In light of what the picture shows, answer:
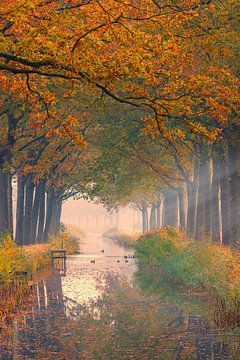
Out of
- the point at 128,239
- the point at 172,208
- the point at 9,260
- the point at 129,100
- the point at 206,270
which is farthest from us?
the point at 128,239

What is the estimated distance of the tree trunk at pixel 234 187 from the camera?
1216 inches

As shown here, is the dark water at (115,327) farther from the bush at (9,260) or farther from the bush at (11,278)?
the bush at (9,260)

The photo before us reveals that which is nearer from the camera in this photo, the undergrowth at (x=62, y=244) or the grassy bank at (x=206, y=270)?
the grassy bank at (x=206, y=270)

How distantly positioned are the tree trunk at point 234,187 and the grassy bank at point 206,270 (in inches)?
44.4

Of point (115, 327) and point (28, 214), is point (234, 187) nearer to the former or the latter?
point (115, 327)

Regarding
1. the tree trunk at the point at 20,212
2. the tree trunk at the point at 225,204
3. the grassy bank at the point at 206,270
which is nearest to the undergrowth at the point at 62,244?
the tree trunk at the point at 20,212

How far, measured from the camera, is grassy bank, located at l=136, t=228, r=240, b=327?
18.8 metres

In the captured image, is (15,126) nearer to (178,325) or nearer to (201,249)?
(201,249)

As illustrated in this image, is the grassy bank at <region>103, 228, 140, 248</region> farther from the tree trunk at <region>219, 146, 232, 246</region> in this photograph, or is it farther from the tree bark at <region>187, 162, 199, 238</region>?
the tree trunk at <region>219, 146, 232, 246</region>

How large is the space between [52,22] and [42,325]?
7766 millimetres

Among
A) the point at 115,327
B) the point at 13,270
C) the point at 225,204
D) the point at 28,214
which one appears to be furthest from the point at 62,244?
the point at 115,327

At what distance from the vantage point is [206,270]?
87.1 ft

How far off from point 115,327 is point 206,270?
8.44 m

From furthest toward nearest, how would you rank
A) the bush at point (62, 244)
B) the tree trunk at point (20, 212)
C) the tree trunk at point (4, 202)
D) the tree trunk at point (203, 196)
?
1. the bush at point (62, 244)
2. the tree trunk at point (20, 212)
3. the tree trunk at point (203, 196)
4. the tree trunk at point (4, 202)
